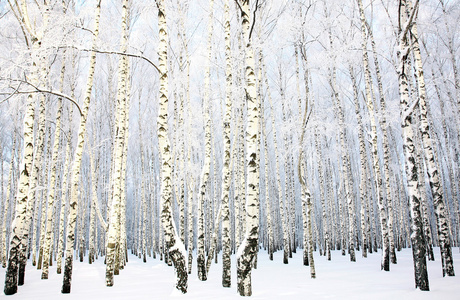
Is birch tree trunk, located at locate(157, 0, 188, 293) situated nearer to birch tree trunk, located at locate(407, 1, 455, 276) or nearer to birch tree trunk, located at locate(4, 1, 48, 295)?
birch tree trunk, located at locate(4, 1, 48, 295)

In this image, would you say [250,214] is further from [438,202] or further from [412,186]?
[438,202]

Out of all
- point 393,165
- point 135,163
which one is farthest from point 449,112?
point 135,163

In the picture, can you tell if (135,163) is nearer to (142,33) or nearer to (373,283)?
(142,33)

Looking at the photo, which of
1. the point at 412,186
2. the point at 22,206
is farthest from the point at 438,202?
the point at 22,206

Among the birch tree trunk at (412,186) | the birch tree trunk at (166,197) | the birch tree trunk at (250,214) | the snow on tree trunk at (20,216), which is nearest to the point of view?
the birch tree trunk at (250,214)

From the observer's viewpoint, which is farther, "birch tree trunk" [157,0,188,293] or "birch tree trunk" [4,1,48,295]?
"birch tree trunk" [4,1,48,295]

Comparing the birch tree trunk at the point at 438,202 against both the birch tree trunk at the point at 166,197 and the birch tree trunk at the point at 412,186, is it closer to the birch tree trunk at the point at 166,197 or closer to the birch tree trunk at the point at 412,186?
the birch tree trunk at the point at 412,186

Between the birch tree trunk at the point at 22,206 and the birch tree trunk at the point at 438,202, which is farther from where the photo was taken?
the birch tree trunk at the point at 438,202

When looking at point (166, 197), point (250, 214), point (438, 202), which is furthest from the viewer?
point (438, 202)

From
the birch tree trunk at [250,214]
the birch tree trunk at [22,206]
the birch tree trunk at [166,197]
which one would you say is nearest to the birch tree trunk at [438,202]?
the birch tree trunk at [250,214]

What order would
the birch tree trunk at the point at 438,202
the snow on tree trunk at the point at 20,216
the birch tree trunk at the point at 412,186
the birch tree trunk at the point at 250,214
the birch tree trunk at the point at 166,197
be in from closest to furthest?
the birch tree trunk at the point at 250,214
the birch tree trunk at the point at 166,197
the birch tree trunk at the point at 412,186
the snow on tree trunk at the point at 20,216
the birch tree trunk at the point at 438,202

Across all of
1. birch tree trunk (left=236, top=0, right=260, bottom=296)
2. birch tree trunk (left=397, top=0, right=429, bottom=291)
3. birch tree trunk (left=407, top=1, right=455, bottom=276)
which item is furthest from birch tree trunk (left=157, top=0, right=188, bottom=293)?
birch tree trunk (left=407, top=1, right=455, bottom=276)

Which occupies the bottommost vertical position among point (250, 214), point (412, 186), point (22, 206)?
point (250, 214)

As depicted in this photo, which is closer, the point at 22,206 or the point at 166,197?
the point at 166,197
